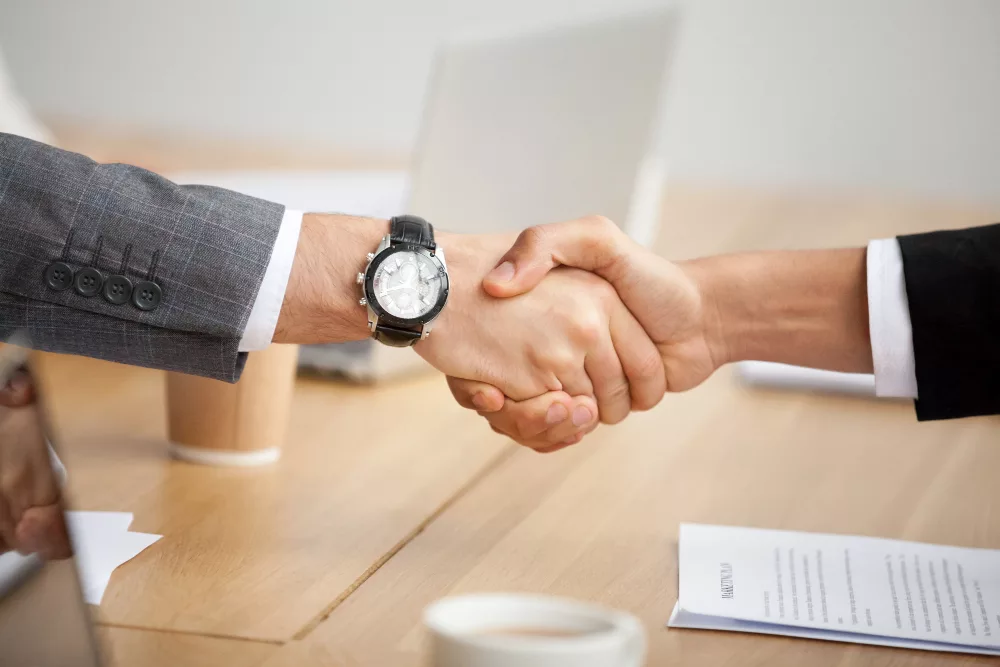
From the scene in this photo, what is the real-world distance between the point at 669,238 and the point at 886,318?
1.05 metres

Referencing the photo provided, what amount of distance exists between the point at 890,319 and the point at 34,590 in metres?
0.89

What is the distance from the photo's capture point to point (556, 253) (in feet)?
3.97

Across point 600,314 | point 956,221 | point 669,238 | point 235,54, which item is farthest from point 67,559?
point 235,54

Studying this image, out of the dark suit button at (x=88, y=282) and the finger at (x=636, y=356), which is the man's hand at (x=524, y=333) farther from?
the dark suit button at (x=88, y=282)

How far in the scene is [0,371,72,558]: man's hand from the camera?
0.59 m

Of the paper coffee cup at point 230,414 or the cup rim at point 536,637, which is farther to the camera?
the paper coffee cup at point 230,414

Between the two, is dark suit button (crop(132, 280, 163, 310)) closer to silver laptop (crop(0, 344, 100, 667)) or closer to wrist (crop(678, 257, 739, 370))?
silver laptop (crop(0, 344, 100, 667))

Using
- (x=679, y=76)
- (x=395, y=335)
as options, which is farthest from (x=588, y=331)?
(x=679, y=76)

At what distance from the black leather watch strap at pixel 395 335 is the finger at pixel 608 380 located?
0.22 m

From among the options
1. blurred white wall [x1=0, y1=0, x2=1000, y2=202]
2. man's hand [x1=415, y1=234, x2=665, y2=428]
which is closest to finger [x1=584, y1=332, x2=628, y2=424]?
man's hand [x1=415, y1=234, x2=665, y2=428]

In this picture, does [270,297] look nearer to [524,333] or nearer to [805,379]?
[524,333]

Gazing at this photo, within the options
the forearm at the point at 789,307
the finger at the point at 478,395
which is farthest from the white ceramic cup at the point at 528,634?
the forearm at the point at 789,307

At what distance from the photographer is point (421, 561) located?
3.00 feet

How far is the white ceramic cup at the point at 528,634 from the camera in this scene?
0.48m
